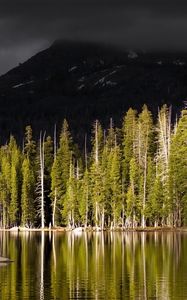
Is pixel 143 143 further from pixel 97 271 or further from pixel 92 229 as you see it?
pixel 97 271

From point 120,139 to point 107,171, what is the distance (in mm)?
10875

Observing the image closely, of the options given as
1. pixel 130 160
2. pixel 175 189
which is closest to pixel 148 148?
pixel 130 160

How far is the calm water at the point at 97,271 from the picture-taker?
153ft

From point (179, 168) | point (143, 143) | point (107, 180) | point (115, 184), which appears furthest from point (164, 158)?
point (107, 180)

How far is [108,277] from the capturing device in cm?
5416

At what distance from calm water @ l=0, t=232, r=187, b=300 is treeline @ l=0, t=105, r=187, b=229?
27336mm

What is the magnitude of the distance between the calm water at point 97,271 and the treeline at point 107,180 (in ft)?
89.7

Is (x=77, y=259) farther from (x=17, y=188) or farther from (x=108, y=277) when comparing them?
(x=17, y=188)

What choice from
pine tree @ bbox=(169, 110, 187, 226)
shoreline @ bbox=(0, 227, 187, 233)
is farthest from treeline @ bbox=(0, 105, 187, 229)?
shoreline @ bbox=(0, 227, 187, 233)

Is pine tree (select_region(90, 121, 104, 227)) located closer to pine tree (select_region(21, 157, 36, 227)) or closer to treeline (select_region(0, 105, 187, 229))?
treeline (select_region(0, 105, 187, 229))

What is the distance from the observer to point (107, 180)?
415 feet

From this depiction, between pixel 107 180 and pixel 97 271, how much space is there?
68147 millimetres

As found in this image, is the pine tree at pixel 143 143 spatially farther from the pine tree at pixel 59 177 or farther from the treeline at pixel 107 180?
the pine tree at pixel 59 177

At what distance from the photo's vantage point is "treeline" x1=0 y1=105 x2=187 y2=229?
116 m
